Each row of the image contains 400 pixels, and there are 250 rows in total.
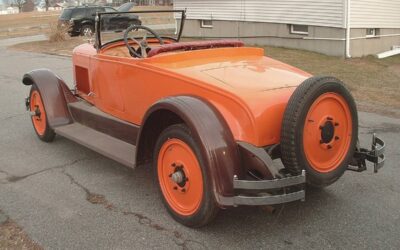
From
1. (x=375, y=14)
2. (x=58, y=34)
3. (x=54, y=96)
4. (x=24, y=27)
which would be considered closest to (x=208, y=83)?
(x=54, y=96)

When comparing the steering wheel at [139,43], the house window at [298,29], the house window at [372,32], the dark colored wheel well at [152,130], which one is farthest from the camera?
the house window at [298,29]

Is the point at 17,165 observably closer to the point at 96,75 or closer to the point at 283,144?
the point at 96,75

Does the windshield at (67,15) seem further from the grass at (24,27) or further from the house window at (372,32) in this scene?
the house window at (372,32)

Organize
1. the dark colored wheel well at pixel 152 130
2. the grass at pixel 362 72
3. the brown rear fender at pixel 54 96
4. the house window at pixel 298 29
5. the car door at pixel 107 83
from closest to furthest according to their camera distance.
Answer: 1. the dark colored wheel well at pixel 152 130
2. the car door at pixel 107 83
3. the brown rear fender at pixel 54 96
4. the grass at pixel 362 72
5. the house window at pixel 298 29

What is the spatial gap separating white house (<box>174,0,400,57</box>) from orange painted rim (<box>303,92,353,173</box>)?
11.1m

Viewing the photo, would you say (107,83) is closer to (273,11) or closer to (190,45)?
(190,45)

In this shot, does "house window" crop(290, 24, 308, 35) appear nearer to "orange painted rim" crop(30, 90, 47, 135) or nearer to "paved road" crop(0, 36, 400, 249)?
"paved road" crop(0, 36, 400, 249)

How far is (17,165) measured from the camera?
5.17m

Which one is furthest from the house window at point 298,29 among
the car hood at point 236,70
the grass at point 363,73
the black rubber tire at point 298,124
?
the black rubber tire at point 298,124

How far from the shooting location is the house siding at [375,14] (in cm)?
1417

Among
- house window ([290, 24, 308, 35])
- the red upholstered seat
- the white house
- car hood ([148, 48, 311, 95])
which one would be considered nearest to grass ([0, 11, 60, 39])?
the white house

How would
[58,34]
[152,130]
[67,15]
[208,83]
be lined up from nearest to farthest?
1. [208,83]
2. [152,130]
3. [58,34]
4. [67,15]

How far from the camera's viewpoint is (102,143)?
462 centimetres

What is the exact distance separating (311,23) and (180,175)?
12.5 metres
